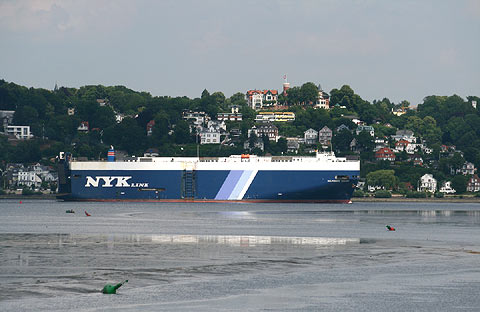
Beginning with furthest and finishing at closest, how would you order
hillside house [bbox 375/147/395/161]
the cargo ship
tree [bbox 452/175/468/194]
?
hillside house [bbox 375/147/395/161], tree [bbox 452/175/468/194], the cargo ship

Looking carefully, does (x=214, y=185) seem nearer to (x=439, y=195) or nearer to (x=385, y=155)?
(x=439, y=195)

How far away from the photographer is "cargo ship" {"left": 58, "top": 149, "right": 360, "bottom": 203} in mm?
95375

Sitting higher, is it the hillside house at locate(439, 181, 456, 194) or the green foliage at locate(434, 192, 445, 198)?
the hillside house at locate(439, 181, 456, 194)

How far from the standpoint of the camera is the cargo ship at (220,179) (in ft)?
313

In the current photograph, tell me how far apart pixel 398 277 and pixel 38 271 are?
1281cm

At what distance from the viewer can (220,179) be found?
96750 millimetres

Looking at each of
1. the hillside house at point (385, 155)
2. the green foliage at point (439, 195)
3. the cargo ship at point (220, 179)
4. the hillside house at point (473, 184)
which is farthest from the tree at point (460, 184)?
the cargo ship at point (220, 179)

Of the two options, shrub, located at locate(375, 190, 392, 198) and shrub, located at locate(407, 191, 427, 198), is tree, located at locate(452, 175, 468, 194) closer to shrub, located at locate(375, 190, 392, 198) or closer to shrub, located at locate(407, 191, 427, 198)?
shrub, located at locate(407, 191, 427, 198)

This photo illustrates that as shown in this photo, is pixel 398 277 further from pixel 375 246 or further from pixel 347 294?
pixel 375 246

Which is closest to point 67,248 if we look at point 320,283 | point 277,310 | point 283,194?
point 320,283

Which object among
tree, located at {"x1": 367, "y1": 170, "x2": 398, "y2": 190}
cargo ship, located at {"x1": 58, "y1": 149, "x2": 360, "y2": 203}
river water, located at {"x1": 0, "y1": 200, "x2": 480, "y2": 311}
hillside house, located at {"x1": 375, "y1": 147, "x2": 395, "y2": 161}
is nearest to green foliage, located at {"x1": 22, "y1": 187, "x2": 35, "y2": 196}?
cargo ship, located at {"x1": 58, "y1": 149, "x2": 360, "y2": 203}

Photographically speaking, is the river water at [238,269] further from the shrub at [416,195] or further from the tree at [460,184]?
the tree at [460,184]

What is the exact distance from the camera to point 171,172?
98.5 metres

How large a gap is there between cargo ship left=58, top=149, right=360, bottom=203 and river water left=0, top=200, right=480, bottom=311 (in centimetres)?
4002
